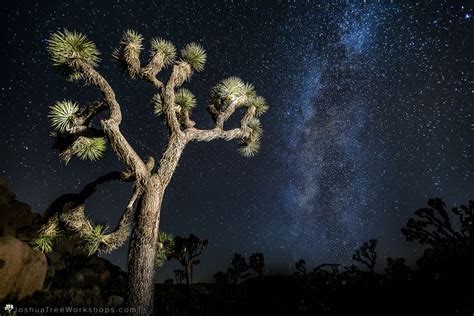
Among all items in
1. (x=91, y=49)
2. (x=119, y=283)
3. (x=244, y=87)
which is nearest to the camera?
(x=91, y=49)

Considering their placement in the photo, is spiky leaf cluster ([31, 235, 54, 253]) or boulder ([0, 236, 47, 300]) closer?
spiky leaf cluster ([31, 235, 54, 253])

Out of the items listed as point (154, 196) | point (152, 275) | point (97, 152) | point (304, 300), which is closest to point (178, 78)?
point (97, 152)

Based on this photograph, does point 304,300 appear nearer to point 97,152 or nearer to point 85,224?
point 85,224

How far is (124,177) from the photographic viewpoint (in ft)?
22.7

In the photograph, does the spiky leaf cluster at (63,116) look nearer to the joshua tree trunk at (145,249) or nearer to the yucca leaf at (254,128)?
the joshua tree trunk at (145,249)

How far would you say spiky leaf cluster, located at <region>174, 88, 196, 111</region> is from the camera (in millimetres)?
8875

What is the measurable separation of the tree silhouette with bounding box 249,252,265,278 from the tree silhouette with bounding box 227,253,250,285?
76cm

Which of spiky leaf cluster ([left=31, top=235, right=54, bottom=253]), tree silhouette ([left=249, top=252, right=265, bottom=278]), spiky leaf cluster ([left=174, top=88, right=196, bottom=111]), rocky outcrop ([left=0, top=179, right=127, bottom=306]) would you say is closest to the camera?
spiky leaf cluster ([left=31, top=235, right=54, bottom=253])

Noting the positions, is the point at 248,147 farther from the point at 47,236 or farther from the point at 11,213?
the point at 11,213

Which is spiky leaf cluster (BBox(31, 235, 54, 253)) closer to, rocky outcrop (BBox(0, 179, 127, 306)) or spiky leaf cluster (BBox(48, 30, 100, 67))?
rocky outcrop (BBox(0, 179, 127, 306))

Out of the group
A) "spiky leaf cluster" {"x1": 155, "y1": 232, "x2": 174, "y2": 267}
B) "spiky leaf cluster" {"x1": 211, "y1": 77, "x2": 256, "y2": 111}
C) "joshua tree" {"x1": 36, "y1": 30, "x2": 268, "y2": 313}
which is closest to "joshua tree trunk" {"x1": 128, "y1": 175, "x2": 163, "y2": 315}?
"joshua tree" {"x1": 36, "y1": 30, "x2": 268, "y2": 313}

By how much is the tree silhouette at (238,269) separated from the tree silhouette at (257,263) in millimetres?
761

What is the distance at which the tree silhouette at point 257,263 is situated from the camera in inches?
760

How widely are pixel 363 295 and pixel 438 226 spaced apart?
182 inches
